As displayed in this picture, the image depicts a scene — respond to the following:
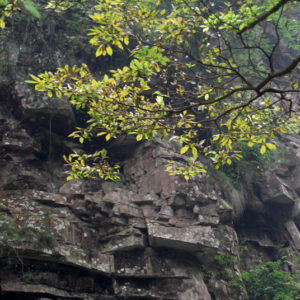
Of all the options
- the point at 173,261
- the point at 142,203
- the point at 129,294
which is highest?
the point at 142,203

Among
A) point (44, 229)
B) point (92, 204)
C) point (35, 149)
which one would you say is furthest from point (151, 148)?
point (44, 229)

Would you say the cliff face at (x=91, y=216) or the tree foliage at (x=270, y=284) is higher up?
the cliff face at (x=91, y=216)

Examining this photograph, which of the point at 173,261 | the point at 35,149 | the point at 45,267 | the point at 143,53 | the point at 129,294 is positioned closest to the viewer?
the point at 143,53

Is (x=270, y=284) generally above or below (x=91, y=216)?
below

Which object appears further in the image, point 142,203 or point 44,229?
point 142,203

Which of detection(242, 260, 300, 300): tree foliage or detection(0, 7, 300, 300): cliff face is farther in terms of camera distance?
detection(242, 260, 300, 300): tree foliage

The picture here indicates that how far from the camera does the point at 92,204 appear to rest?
932 cm

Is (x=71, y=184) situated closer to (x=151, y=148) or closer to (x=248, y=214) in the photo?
(x=151, y=148)

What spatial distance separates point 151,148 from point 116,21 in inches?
191

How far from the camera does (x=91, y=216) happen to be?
9.20m

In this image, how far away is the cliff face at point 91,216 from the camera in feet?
24.7

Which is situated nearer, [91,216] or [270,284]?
[91,216]

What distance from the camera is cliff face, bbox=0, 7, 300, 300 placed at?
7.52 metres

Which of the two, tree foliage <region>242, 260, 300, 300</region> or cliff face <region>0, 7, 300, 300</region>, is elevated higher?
cliff face <region>0, 7, 300, 300</region>
